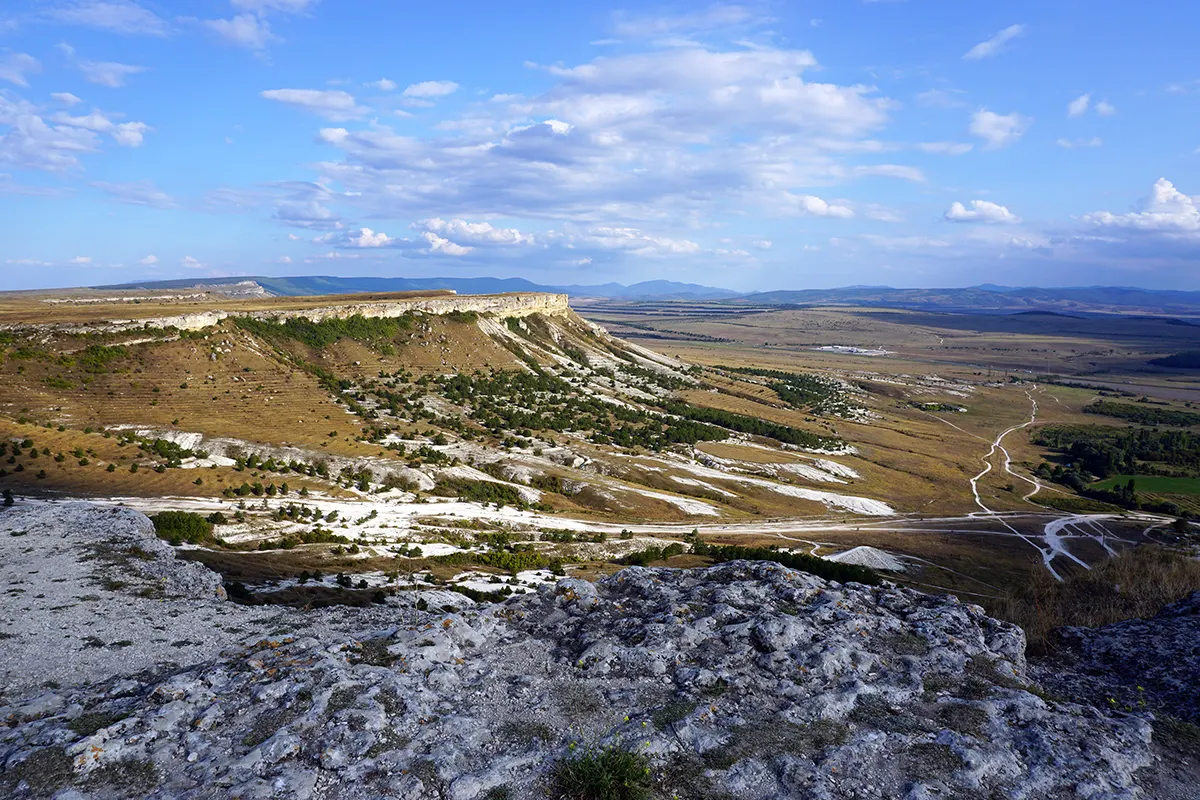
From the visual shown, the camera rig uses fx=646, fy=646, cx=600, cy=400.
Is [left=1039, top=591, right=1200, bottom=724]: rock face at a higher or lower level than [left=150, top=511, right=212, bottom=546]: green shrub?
higher

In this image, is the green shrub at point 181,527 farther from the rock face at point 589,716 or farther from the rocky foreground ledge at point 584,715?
the rock face at point 589,716

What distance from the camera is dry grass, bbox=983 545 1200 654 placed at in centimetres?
2311

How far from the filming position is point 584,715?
45.7 feet

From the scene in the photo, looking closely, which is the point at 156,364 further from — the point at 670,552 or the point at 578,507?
the point at 670,552

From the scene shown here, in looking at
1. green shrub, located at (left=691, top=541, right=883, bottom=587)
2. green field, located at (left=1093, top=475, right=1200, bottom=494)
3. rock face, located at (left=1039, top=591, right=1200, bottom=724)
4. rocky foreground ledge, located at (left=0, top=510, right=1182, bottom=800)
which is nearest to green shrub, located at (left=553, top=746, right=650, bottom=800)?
rocky foreground ledge, located at (left=0, top=510, right=1182, bottom=800)

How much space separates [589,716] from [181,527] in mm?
26927

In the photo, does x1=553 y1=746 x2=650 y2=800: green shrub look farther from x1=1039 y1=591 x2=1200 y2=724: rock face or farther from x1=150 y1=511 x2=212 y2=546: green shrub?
x1=150 y1=511 x2=212 y2=546: green shrub

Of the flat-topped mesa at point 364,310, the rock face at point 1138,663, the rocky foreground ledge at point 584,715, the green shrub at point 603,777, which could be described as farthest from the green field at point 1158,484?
the green shrub at point 603,777

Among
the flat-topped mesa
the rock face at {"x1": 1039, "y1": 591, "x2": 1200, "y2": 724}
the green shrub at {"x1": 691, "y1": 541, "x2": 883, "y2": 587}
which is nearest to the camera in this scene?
the rock face at {"x1": 1039, "y1": 591, "x2": 1200, "y2": 724}

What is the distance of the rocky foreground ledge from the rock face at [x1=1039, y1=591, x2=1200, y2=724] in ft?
5.49

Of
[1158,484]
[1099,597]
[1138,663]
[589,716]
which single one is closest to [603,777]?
[589,716]

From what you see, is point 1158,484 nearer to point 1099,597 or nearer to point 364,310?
point 1099,597

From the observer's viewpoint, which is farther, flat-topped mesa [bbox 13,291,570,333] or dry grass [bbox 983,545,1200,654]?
flat-topped mesa [bbox 13,291,570,333]

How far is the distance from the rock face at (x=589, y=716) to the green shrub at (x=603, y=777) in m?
0.39
